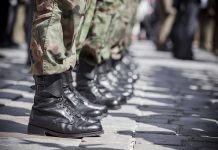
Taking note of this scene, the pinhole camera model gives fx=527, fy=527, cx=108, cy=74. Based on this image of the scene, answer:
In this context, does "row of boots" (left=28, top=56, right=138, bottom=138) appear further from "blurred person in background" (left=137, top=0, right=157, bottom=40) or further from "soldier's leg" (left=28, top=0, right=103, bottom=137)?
"blurred person in background" (left=137, top=0, right=157, bottom=40)

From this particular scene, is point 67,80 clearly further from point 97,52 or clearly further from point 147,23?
point 147,23

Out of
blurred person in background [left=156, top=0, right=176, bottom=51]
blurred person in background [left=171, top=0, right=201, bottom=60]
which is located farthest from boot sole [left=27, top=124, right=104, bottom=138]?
blurred person in background [left=156, top=0, right=176, bottom=51]

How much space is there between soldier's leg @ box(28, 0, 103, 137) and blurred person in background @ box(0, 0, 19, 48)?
22.1ft

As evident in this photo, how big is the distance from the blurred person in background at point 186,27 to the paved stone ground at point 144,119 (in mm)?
4019

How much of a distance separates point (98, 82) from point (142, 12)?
1716cm

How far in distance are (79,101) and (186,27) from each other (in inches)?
295

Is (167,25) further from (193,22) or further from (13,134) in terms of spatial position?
(13,134)

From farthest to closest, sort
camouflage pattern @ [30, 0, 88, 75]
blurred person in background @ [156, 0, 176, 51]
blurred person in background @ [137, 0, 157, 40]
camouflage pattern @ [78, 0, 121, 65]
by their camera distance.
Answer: blurred person in background @ [137, 0, 157, 40] → blurred person in background @ [156, 0, 176, 51] → camouflage pattern @ [78, 0, 121, 65] → camouflage pattern @ [30, 0, 88, 75]

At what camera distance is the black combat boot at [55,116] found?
287 cm

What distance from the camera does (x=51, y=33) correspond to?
278 cm

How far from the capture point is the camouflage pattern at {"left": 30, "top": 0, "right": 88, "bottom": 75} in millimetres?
2764

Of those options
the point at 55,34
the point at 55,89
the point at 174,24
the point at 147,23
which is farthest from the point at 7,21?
the point at 147,23

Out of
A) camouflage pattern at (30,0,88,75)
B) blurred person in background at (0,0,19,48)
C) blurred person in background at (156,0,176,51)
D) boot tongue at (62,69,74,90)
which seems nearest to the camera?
camouflage pattern at (30,0,88,75)

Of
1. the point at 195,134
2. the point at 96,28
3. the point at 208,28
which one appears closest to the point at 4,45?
the point at 208,28
